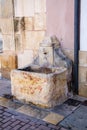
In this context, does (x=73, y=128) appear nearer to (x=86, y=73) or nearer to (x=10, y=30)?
(x=86, y=73)

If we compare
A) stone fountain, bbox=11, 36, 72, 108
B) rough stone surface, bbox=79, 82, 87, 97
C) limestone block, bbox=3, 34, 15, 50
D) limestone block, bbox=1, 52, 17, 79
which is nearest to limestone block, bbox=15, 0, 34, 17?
limestone block, bbox=3, 34, 15, 50

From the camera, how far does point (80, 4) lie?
354 centimetres

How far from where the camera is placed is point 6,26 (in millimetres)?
4531

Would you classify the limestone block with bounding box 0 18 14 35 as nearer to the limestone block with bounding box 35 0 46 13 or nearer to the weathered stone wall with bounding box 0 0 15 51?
the weathered stone wall with bounding box 0 0 15 51

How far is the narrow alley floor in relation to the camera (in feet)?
9.55

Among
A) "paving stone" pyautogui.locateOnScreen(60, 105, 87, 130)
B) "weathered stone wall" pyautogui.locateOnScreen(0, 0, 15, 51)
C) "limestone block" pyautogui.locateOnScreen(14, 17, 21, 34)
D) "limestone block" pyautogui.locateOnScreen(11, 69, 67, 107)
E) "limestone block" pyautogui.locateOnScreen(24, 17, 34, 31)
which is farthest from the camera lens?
"weathered stone wall" pyautogui.locateOnScreen(0, 0, 15, 51)

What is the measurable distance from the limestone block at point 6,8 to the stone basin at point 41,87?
1358mm

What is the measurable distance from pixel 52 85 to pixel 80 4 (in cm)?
132

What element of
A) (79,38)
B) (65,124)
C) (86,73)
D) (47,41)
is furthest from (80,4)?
(65,124)

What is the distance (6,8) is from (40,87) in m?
1.95

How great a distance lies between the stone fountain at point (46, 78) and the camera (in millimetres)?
3332

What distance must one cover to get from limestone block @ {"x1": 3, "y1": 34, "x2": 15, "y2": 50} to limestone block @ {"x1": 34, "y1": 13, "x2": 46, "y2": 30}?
60 cm

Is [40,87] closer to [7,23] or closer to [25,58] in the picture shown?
[25,58]

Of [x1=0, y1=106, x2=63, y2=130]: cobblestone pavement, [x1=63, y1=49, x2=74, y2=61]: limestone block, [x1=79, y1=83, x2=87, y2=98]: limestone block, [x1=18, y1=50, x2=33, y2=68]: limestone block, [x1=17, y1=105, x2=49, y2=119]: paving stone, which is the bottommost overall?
[x1=0, y1=106, x2=63, y2=130]: cobblestone pavement
